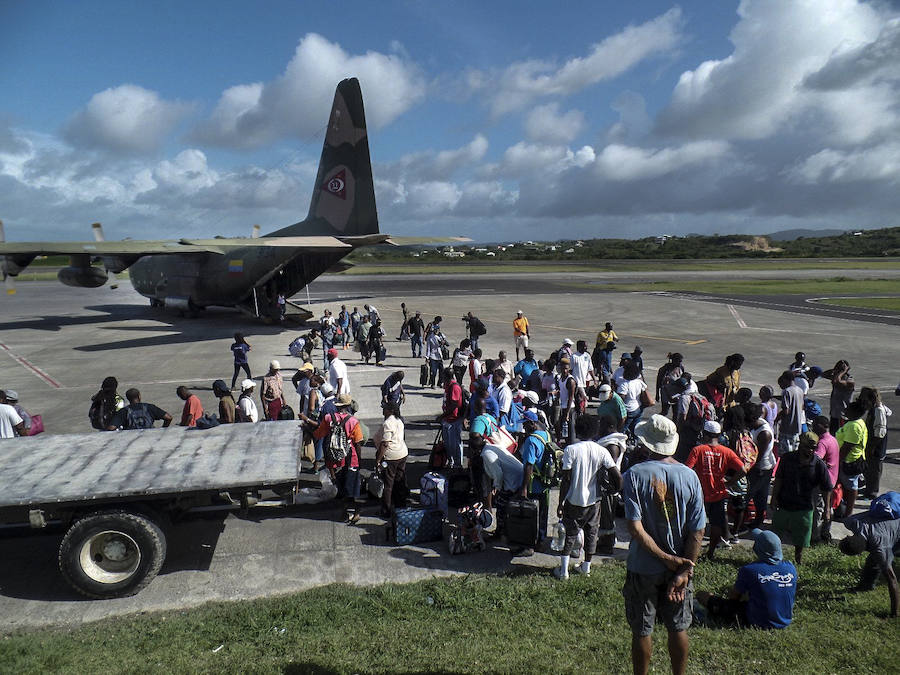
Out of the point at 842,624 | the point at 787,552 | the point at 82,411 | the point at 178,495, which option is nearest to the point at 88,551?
the point at 178,495

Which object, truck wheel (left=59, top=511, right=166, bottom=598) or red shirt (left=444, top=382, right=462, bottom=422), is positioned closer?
truck wheel (left=59, top=511, right=166, bottom=598)

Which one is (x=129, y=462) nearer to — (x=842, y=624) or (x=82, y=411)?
(x=842, y=624)

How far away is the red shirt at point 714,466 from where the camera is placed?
22.7 feet

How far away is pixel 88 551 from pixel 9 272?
927 inches

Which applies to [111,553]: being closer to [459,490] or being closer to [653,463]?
[459,490]

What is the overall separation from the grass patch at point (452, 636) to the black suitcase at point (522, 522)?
2.30 ft

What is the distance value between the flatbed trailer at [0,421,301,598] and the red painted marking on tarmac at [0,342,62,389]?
11973 mm

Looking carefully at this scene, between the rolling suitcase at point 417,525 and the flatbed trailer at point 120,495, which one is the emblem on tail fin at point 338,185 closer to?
the flatbed trailer at point 120,495

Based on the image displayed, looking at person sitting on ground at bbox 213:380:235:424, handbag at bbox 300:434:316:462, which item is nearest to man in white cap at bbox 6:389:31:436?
person sitting on ground at bbox 213:380:235:424

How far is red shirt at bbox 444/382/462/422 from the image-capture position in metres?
9.41

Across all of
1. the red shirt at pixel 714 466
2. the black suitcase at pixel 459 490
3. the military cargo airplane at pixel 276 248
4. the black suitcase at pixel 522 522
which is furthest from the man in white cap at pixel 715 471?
the military cargo airplane at pixel 276 248

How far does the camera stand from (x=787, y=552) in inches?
281

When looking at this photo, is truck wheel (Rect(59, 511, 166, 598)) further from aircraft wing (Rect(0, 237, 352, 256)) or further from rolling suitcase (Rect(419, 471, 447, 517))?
aircraft wing (Rect(0, 237, 352, 256))

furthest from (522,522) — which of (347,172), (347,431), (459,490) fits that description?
(347,172)
